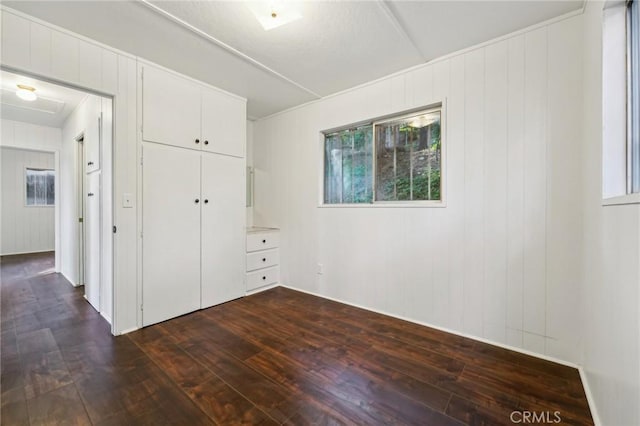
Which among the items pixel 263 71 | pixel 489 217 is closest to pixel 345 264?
pixel 489 217

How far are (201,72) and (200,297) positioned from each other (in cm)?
238

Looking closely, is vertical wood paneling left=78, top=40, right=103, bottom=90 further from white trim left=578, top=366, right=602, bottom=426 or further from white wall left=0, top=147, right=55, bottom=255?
white wall left=0, top=147, right=55, bottom=255

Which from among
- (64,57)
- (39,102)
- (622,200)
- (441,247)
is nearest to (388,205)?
(441,247)

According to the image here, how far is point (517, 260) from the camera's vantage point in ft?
6.76

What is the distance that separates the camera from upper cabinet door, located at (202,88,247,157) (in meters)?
2.95

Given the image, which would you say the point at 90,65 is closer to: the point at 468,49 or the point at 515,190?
the point at 468,49

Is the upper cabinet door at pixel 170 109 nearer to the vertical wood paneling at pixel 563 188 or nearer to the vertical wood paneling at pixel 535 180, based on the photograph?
the vertical wood paneling at pixel 535 180

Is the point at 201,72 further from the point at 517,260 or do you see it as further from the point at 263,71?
the point at 517,260

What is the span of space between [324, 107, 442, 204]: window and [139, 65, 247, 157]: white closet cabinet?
1.18m

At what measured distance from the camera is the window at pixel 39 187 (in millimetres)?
6109

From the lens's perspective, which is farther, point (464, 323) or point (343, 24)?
point (464, 323)

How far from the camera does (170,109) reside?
266cm

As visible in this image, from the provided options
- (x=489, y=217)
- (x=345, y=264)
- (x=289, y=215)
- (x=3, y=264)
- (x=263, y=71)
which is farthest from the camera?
(x=3, y=264)

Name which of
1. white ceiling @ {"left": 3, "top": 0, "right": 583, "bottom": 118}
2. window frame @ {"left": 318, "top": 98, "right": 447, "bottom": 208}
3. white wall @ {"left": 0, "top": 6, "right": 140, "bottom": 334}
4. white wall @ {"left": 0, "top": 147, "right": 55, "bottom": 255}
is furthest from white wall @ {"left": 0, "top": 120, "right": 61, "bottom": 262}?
window frame @ {"left": 318, "top": 98, "right": 447, "bottom": 208}
